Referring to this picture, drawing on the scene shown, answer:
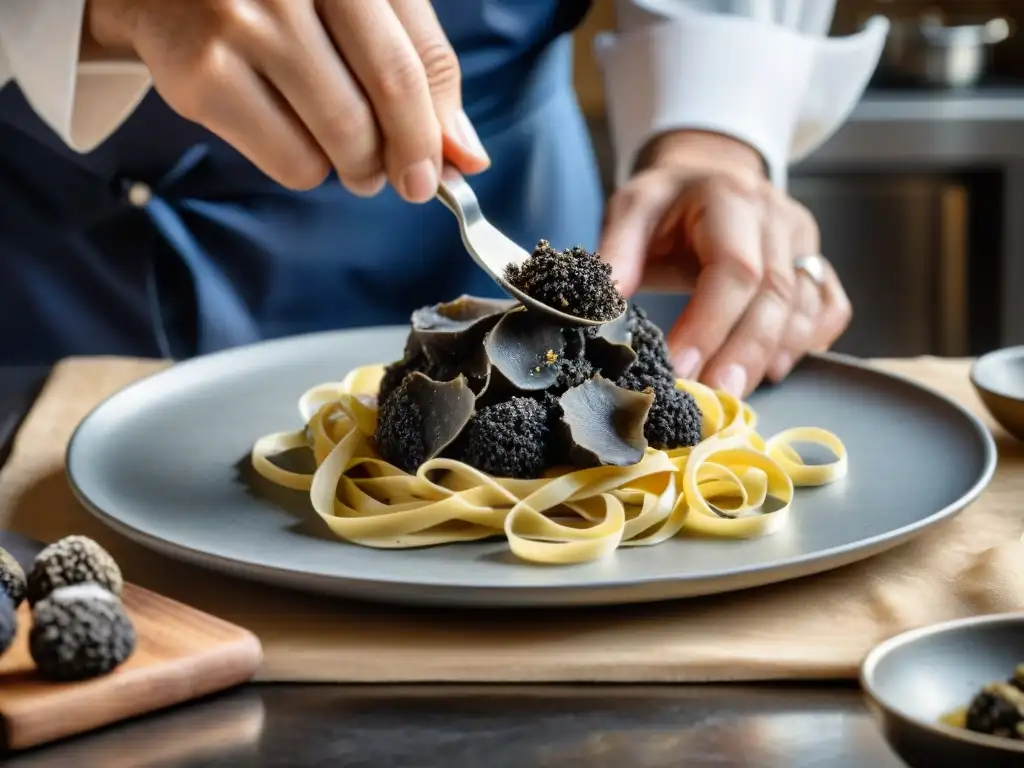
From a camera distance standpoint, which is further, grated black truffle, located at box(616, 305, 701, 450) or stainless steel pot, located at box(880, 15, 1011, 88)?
stainless steel pot, located at box(880, 15, 1011, 88)

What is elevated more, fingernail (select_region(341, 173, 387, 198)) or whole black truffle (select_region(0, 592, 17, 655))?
fingernail (select_region(341, 173, 387, 198))

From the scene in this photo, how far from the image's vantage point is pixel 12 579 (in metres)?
1.38

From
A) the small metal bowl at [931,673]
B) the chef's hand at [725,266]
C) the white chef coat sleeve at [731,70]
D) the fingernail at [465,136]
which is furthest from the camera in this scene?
the white chef coat sleeve at [731,70]

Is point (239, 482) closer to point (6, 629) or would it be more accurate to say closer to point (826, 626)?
point (6, 629)

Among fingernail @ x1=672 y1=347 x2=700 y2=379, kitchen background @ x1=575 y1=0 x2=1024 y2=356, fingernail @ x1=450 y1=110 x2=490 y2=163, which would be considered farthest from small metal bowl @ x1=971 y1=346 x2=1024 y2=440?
kitchen background @ x1=575 y1=0 x2=1024 y2=356

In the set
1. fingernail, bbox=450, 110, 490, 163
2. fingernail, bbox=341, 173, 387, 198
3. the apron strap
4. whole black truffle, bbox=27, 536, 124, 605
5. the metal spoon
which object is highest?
fingernail, bbox=450, 110, 490, 163

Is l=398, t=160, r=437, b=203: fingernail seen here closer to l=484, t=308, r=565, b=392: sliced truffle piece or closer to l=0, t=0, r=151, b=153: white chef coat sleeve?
l=484, t=308, r=565, b=392: sliced truffle piece

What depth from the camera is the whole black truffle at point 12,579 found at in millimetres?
1378

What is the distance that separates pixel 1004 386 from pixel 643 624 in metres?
0.92

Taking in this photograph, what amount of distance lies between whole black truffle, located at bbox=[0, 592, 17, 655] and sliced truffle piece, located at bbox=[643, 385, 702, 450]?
2.46ft

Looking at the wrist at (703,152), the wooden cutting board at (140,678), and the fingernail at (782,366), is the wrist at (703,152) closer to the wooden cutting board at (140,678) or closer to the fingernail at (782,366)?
the fingernail at (782,366)

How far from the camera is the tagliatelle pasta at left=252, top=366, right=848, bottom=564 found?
5.11ft

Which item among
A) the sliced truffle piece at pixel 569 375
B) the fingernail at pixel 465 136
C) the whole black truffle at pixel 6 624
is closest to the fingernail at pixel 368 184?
the fingernail at pixel 465 136

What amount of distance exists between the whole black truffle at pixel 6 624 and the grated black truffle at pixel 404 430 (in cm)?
53
